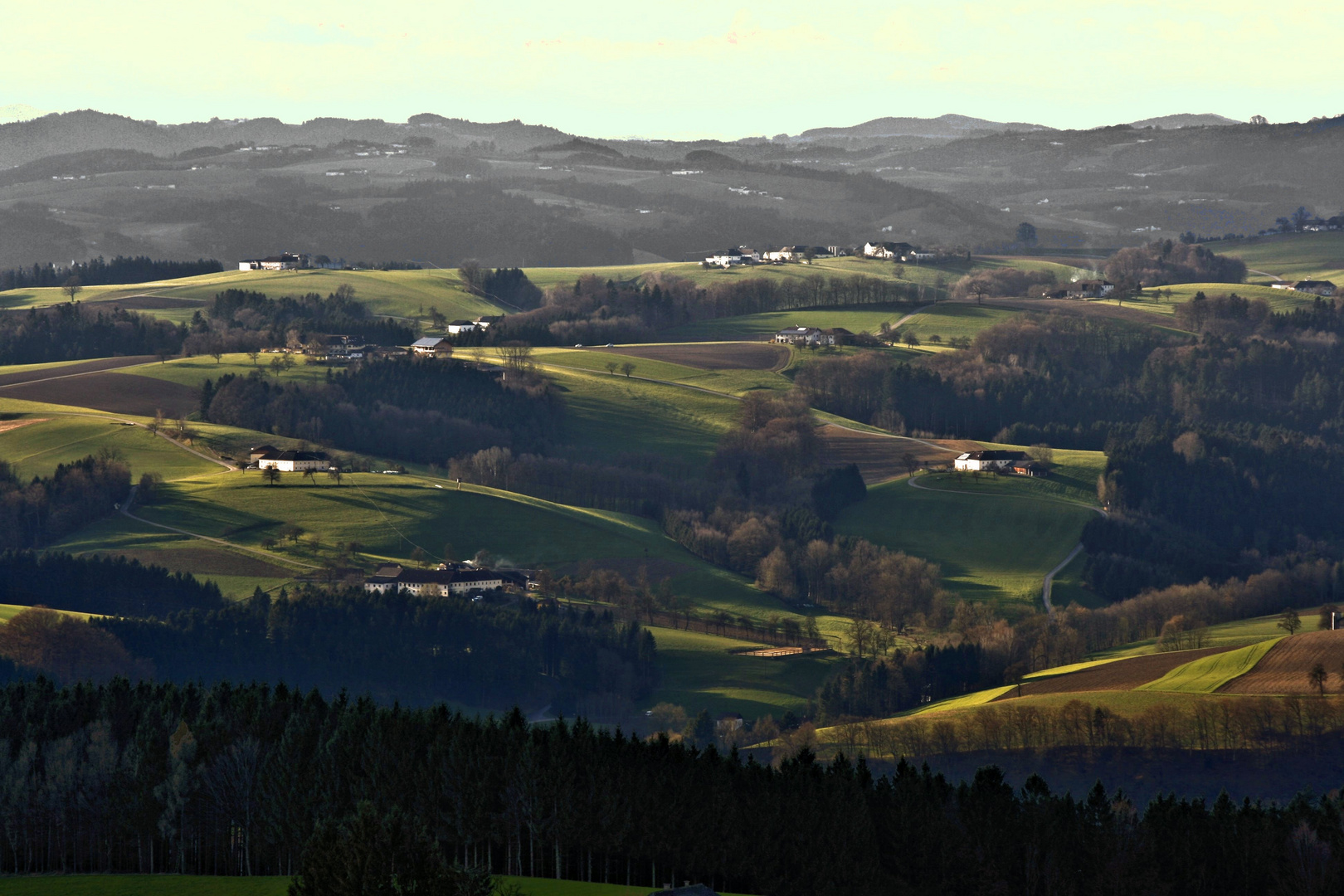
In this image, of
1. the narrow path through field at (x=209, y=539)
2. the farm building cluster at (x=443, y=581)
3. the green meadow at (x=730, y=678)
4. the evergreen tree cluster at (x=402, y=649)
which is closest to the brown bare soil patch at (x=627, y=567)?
the farm building cluster at (x=443, y=581)

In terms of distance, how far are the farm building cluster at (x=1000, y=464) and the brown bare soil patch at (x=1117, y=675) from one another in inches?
2416

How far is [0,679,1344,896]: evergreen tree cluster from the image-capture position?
6875cm

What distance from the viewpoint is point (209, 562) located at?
143500 millimetres

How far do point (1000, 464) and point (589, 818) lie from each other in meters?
130

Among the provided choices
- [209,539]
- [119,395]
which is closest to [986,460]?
[209,539]

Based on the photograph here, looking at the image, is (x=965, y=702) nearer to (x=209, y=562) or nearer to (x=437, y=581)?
(x=437, y=581)

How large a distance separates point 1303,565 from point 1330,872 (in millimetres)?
107404

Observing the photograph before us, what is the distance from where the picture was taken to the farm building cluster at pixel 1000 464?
7530 inches

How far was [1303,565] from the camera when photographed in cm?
17088

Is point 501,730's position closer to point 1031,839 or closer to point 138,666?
point 1031,839

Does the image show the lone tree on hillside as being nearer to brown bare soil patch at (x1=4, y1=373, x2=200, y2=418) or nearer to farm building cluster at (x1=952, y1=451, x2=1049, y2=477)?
farm building cluster at (x1=952, y1=451, x2=1049, y2=477)

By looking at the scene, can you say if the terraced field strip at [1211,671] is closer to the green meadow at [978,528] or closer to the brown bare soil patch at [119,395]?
the green meadow at [978,528]

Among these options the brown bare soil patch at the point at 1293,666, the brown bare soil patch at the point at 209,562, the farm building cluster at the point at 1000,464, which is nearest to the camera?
the brown bare soil patch at the point at 1293,666

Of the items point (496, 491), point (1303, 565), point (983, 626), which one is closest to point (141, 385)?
point (496, 491)
